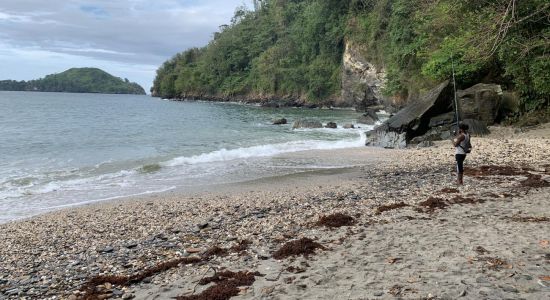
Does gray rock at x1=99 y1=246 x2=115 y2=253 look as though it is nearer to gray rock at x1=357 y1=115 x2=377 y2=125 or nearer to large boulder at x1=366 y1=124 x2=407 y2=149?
large boulder at x1=366 y1=124 x2=407 y2=149

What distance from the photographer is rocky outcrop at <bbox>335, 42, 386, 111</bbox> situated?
186 ft

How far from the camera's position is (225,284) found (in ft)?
18.2

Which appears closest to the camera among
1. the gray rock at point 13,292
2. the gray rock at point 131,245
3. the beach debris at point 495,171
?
the gray rock at point 13,292

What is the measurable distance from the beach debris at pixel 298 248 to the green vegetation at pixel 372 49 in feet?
29.1

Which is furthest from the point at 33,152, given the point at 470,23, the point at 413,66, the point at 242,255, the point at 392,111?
the point at 392,111

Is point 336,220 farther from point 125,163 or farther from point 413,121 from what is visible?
point 413,121

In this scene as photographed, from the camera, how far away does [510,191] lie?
9.79 meters

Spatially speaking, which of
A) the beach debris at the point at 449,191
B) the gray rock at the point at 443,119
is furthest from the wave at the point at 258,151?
the beach debris at the point at 449,191

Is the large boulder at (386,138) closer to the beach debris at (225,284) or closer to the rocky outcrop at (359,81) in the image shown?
the beach debris at (225,284)

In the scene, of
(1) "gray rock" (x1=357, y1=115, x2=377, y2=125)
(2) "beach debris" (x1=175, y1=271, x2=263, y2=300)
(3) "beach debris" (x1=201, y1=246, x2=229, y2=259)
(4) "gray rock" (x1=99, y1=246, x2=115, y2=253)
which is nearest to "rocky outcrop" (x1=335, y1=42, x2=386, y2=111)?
(1) "gray rock" (x1=357, y1=115, x2=377, y2=125)

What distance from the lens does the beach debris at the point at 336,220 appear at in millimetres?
7988

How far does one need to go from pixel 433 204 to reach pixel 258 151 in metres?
12.9

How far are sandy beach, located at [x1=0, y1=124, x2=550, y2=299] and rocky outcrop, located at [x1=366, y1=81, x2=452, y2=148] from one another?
8.75m

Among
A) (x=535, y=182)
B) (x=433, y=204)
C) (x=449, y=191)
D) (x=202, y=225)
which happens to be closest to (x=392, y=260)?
(x=433, y=204)
